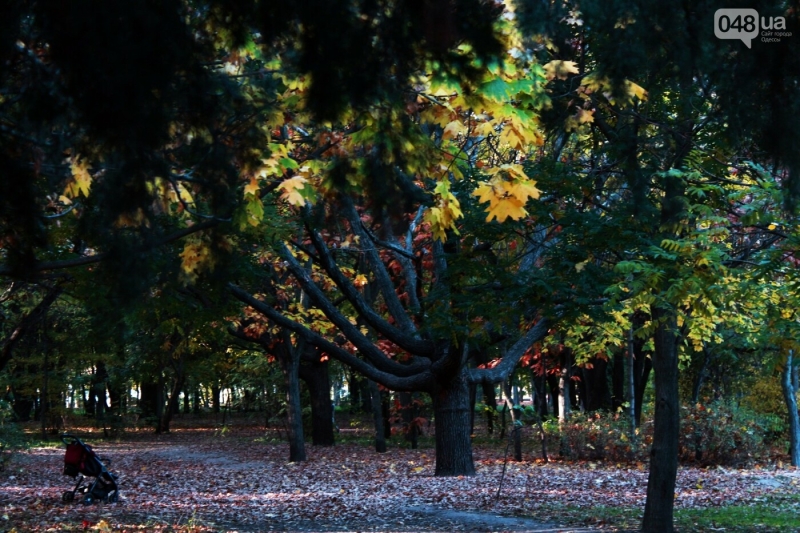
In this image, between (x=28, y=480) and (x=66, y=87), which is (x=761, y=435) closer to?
(x=28, y=480)

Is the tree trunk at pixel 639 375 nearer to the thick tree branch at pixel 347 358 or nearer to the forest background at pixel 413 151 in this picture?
the forest background at pixel 413 151

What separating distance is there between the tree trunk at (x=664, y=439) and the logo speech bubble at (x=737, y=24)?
4937 mm

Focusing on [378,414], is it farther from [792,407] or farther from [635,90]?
[635,90]

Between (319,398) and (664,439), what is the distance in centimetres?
1880

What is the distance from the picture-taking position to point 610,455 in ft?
69.5

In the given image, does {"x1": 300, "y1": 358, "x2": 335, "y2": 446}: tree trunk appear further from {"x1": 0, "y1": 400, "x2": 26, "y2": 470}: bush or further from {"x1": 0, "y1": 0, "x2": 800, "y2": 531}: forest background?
{"x1": 0, "y1": 0, "x2": 800, "y2": 531}: forest background

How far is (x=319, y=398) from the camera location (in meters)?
27.5

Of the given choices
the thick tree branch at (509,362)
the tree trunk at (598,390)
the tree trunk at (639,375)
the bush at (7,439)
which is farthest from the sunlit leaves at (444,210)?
the tree trunk at (639,375)

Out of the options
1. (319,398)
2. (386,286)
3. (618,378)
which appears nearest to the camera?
(386,286)

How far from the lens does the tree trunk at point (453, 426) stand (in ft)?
51.9

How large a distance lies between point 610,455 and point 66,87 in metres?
18.9

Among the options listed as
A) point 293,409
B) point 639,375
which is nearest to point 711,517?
point 293,409

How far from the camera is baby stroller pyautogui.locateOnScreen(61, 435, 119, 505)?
1257 centimetres

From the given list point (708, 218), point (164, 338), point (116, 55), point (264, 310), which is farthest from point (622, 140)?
point (164, 338)
